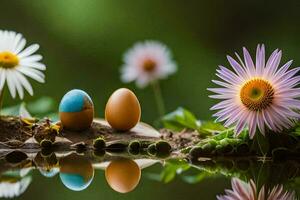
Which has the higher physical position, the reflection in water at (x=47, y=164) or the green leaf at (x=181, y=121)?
the green leaf at (x=181, y=121)

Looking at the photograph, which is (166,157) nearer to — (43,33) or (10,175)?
(10,175)

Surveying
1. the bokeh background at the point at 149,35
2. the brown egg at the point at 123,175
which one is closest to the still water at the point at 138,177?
the brown egg at the point at 123,175

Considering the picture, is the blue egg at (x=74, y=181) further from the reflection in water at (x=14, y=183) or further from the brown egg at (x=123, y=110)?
the brown egg at (x=123, y=110)

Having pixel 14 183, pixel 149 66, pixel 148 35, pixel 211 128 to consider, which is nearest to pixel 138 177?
pixel 14 183

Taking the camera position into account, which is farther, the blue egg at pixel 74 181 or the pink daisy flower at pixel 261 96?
the pink daisy flower at pixel 261 96

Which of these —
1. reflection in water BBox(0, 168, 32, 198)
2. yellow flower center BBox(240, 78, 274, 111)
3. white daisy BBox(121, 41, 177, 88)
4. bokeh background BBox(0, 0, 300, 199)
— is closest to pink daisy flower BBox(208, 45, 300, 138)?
yellow flower center BBox(240, 78, 274, 111)
